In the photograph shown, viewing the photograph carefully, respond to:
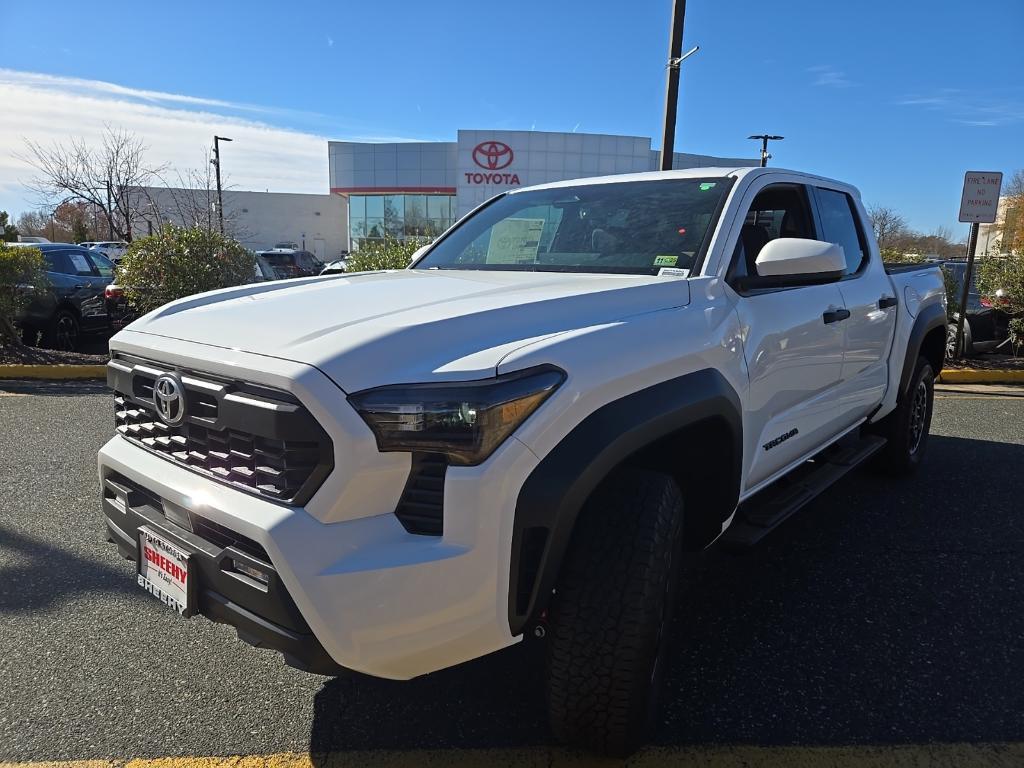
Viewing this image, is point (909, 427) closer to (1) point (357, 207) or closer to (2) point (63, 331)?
(2) point (63, 331)

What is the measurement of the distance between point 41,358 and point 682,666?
378 inches

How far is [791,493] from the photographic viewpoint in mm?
3174

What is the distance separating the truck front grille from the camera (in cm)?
169

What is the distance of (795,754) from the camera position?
2.18m

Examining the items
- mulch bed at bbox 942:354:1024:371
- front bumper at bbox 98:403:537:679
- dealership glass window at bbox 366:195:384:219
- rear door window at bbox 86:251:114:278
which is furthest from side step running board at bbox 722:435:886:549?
dealership glass window at bbox 366:195:384:219

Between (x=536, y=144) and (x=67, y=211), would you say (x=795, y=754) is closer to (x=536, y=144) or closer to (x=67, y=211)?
(x=536, y=144)

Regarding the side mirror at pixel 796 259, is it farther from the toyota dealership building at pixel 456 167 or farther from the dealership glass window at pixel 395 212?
the dealership glass window at pixel 395 212

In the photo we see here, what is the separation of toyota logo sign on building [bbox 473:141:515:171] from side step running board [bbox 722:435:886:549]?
99.7ft

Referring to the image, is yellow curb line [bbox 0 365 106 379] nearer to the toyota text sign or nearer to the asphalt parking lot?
the asphalt parking lot

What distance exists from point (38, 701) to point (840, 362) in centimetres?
351

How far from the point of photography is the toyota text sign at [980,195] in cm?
907

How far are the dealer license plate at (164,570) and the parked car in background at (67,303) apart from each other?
9.64 m

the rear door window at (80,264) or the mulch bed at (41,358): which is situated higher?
the rear door window at (80,264)

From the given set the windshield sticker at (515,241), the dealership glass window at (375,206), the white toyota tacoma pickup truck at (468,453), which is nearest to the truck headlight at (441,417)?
the white toyota tacoma pickup truck at (468,453)
